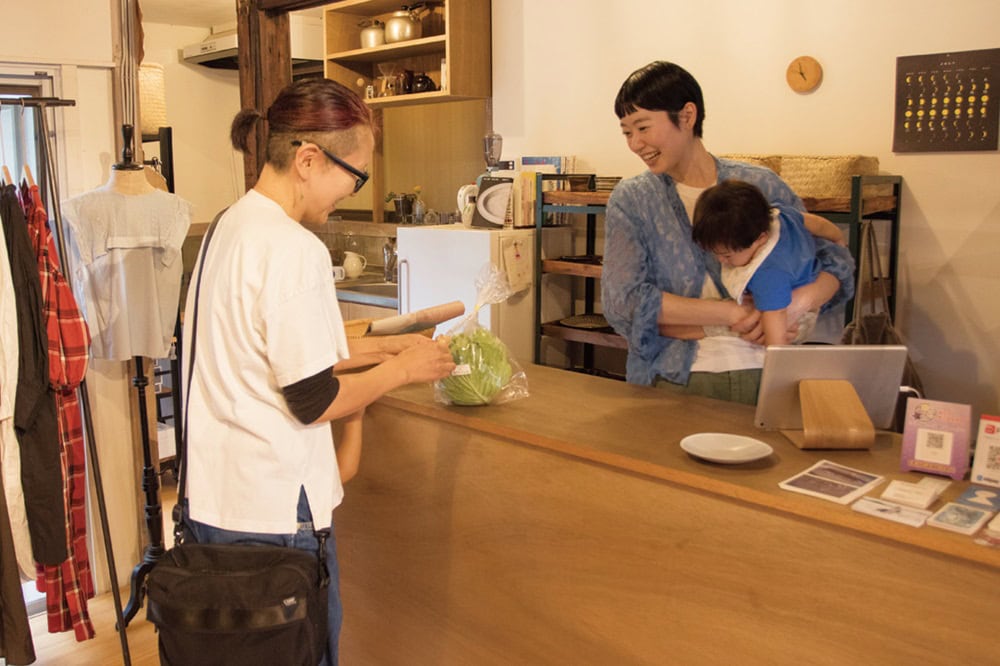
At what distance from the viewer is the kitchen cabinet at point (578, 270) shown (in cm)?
384

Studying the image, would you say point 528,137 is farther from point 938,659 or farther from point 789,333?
point 938,659

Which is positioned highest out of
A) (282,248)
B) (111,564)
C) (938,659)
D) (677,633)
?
(282,248)

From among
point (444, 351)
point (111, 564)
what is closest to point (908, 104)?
point (444, 351)

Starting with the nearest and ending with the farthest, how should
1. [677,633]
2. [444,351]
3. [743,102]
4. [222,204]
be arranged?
1. [677,633]
2. [444,351]
3. [743,102]
4. [222,204]

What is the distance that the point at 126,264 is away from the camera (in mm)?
3025

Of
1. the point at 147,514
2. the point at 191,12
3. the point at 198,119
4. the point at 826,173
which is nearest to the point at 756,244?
the point at 826,173

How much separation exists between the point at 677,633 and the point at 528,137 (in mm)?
3243

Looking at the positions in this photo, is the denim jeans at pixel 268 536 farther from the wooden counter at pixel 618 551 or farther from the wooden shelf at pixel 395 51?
the wooden shelf at pixel 395 51

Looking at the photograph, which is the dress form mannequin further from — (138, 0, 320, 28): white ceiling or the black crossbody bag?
(138, 0, 320, 28): white ceiling

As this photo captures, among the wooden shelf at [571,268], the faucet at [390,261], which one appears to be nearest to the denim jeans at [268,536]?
the wooden shelf at [571,268]

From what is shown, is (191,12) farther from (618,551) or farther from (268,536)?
(618,551)

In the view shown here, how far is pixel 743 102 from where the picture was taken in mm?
3656

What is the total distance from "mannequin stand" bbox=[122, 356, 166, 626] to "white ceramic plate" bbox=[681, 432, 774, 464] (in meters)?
2.25

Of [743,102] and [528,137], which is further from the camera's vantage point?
[528,137]
